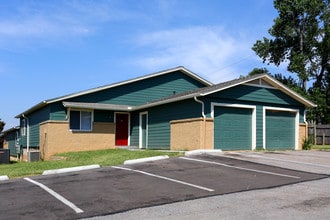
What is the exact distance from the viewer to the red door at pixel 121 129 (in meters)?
24.4

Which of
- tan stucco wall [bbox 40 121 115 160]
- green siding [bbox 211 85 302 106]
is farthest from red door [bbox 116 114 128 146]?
green siding [bbox 211 85 302 106]

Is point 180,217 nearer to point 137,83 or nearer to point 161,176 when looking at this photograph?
point 161,176

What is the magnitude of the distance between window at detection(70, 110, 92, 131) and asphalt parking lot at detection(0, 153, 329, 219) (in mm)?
9721

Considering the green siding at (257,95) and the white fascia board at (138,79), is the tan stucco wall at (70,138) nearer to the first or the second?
the white fascia board at (138,79)

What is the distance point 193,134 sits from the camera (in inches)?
724

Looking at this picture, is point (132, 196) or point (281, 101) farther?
point (281, 101)

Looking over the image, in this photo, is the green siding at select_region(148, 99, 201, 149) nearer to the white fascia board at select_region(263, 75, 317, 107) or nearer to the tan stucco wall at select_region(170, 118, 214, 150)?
the tan stucco wall at select_region(170, 118, 214, 150)

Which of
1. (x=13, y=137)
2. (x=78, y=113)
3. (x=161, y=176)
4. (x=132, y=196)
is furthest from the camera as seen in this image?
(x=13, y=137)

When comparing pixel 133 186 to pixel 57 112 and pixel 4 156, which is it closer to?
pixel 57 112

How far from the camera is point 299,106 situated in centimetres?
2189

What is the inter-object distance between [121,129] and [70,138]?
354cm

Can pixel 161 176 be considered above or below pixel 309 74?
below

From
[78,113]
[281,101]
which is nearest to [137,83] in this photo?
[78,113]

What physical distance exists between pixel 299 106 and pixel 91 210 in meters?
17.1
